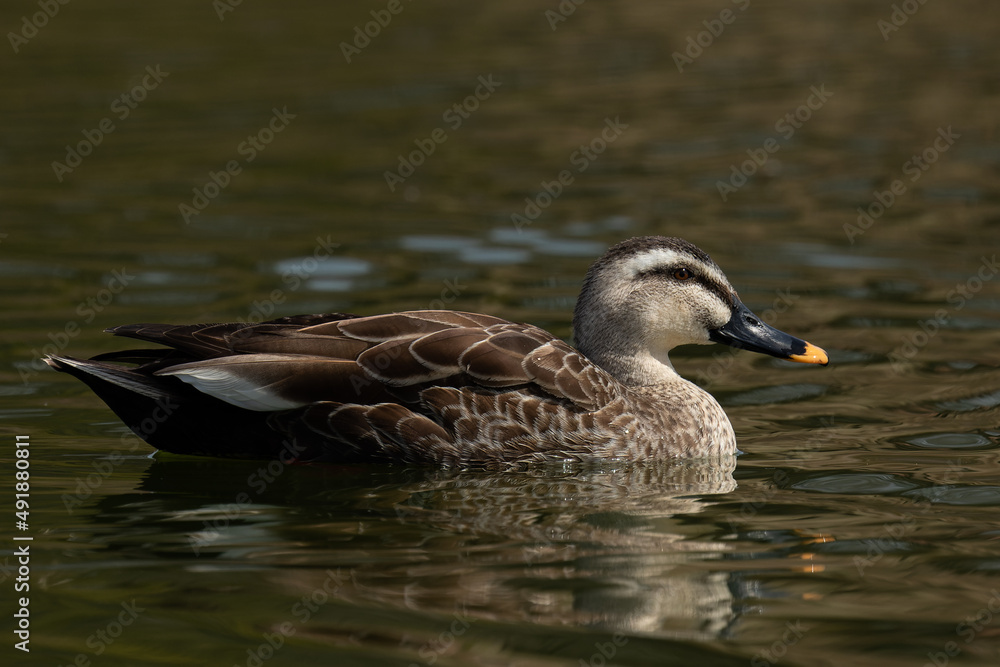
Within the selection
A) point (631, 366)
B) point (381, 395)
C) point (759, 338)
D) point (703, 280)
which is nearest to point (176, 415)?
point (381, 395)

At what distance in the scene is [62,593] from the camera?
6.24 meters

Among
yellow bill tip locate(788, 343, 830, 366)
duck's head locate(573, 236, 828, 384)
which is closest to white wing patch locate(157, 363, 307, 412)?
duck's head locate(573, 236, 828, 384)

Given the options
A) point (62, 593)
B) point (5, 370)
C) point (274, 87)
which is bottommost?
point (62, 593)

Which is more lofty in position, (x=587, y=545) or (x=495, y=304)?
(x=495, y=304)

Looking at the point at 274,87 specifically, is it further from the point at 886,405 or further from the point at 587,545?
the point at 587,545

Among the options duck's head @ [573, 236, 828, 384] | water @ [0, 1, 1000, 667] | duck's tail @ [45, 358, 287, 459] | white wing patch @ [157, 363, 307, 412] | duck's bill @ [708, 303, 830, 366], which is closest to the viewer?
water @ [0, 1, 1000, 667]

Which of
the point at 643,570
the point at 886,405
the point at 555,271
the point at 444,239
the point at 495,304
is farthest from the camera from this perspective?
the point at 444,239

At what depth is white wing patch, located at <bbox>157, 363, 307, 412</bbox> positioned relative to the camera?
762cm

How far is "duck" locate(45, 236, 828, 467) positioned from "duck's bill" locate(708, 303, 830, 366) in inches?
24.1

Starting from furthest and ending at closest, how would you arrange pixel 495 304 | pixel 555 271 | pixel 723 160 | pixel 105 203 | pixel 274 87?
pixel 274 87 < pixel 723 160 < pixel 105 203 < pixel 555 271 < pixel 495 304

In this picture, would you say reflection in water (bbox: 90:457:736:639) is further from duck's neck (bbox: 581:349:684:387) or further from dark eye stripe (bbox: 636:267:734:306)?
dark eye stripe (bbox: 636:267:734:306)

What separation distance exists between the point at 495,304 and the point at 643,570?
5.21m

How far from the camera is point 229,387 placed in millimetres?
7672

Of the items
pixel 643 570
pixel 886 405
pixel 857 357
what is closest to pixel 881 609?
pixel 643 570
